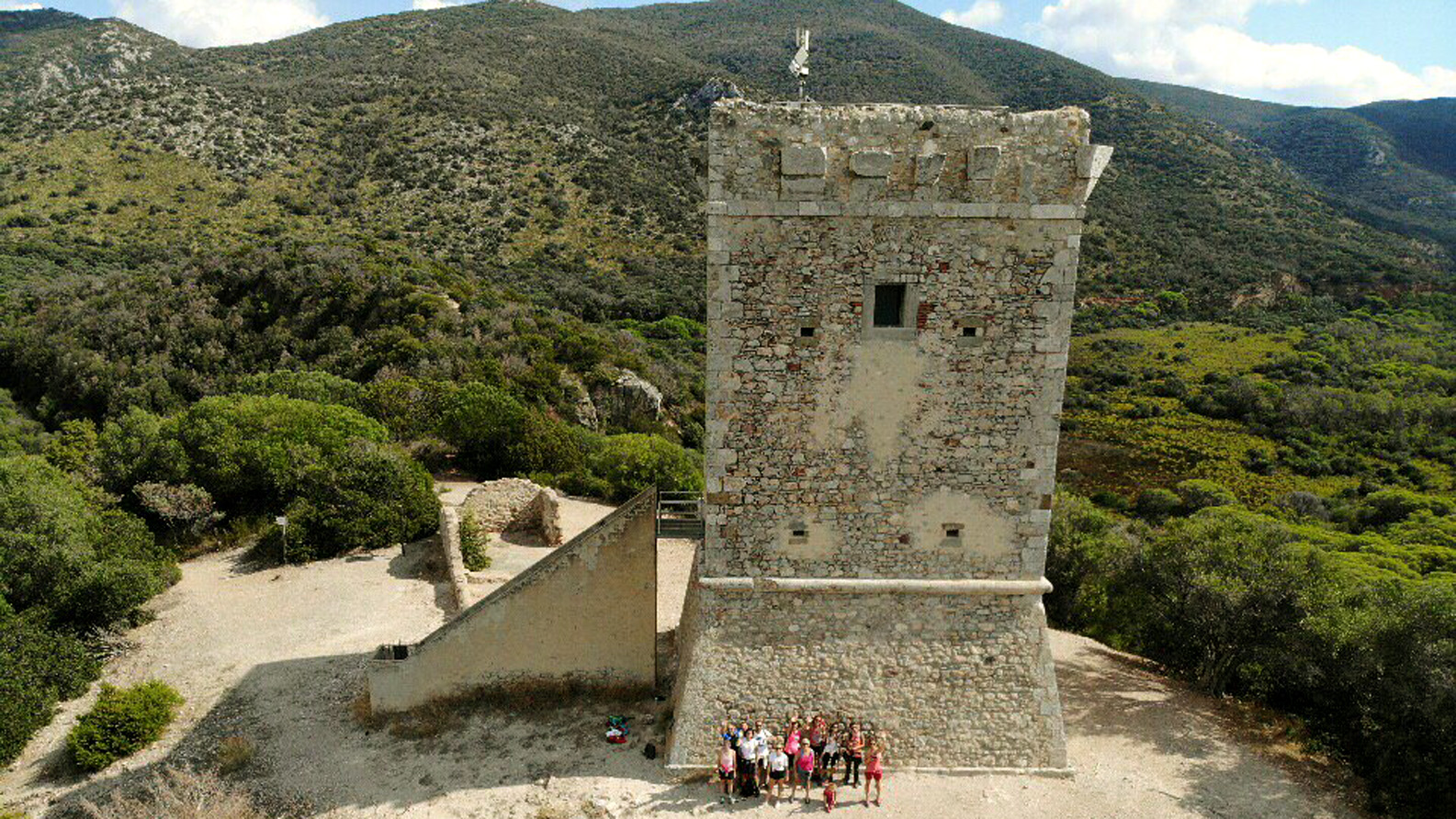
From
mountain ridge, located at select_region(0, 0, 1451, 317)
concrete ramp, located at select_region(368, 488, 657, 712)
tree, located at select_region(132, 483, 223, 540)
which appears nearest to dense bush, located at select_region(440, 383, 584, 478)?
tree, located at select_region(132, 483, 223, 540)

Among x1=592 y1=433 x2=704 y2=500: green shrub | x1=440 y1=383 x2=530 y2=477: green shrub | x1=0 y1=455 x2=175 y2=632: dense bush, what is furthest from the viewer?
x1=440 y1=383 x2=530 y2=477: green shrub

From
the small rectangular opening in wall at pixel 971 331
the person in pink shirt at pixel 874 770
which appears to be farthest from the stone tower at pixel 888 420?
the person in pink shirt at pixel 874 770

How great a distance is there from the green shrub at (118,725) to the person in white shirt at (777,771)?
9625mm

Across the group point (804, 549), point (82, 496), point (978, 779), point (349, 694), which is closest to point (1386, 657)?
point (978, 779)

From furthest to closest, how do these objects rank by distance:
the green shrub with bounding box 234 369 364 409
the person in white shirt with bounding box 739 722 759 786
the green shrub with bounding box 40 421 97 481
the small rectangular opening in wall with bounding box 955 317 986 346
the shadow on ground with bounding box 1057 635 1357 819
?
the green shrub with bounding box 234 369 364 409
the green shrub with bounding box 40 421 97 481
the shadow on ground with bounding box 1057 635 1357 819
the person in white shirt with bounding box 739 722 759 786
the small rectangular opening in wall with bounding box 955 317 986 346

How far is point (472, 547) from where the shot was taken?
58.2 feet

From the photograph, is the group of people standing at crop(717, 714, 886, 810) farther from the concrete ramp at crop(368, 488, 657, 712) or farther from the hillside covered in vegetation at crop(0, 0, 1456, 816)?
the hillside covered in vegetation at crop(0, 0, 1456, 816)

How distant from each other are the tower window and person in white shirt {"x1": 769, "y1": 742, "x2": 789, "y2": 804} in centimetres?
525

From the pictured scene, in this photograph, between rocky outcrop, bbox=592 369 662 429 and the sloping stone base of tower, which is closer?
the sloping stone base of tower

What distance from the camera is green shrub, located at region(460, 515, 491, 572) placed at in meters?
17.6

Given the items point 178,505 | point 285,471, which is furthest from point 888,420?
point 178,505

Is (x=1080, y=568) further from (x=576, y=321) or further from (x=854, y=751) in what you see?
(x=576, y=321)

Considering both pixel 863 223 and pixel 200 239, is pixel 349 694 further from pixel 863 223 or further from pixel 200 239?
pixel 200 239

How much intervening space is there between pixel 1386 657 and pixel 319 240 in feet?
136
